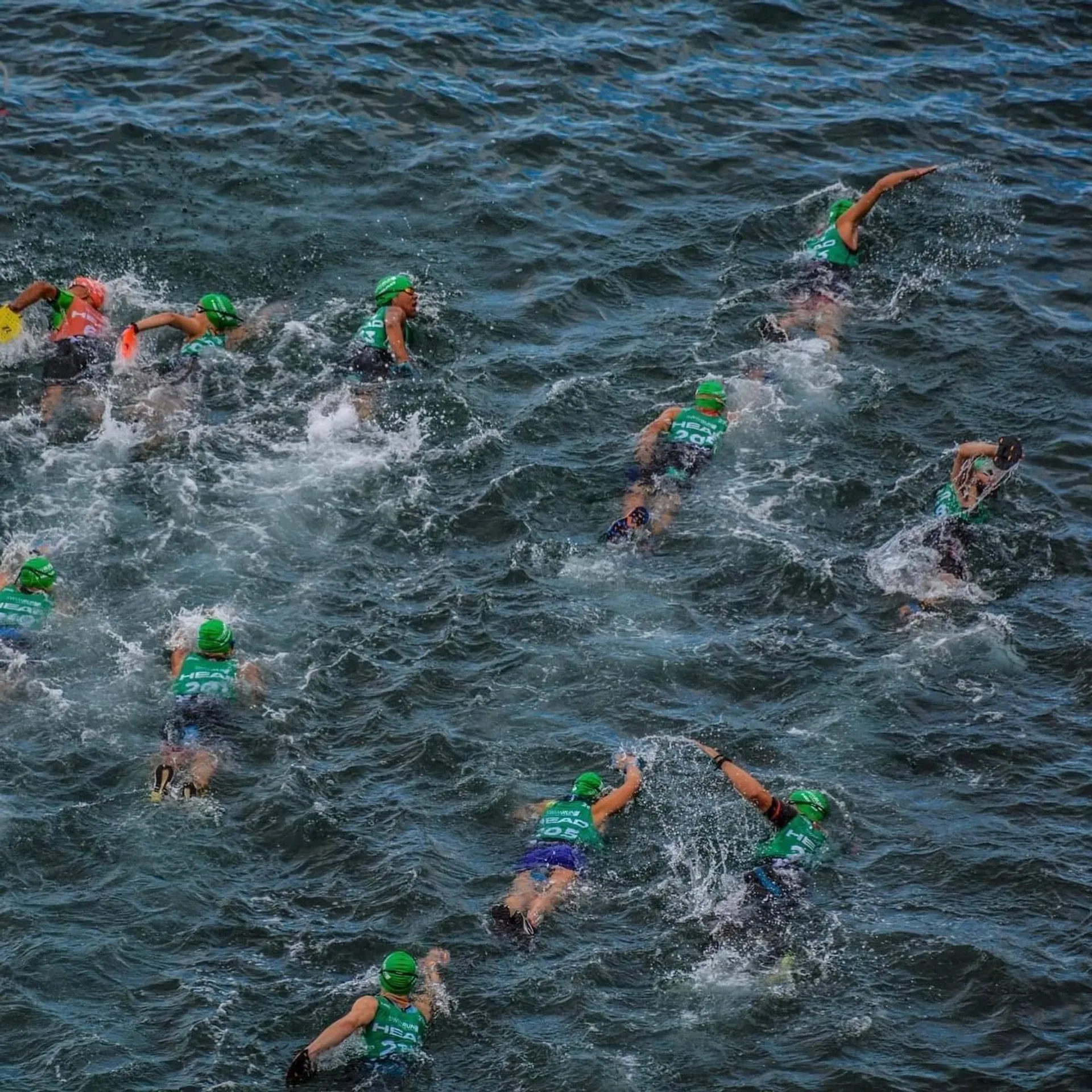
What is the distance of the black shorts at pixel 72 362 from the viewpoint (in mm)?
22328

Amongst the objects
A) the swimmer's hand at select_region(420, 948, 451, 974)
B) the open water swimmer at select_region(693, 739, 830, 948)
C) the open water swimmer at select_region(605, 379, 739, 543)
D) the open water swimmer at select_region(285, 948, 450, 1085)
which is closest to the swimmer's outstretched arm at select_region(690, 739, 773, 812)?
the open water swimmer at select_region(693, 739, 830, 948)

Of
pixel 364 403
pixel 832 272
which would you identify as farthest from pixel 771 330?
pixel 364 403

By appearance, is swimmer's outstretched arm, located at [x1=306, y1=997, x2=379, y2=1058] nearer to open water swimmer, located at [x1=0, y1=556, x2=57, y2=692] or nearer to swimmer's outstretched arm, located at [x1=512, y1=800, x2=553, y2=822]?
swimmer's outstretched arm, located at [x1=512, y1=800, x2=553, y2=822]

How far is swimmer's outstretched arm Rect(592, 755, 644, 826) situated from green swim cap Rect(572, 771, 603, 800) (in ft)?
0.31

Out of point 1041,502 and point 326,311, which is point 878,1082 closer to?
point 1041,502

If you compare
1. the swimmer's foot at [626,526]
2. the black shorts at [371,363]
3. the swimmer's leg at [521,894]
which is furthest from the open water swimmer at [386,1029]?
the black shorts at [371,363]

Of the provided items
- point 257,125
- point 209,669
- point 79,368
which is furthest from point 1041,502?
point 257,125

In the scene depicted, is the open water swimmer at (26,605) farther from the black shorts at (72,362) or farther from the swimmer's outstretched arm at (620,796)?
the swimmer's outstretched arm at (620,796)

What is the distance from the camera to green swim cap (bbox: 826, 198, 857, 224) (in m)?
25.3

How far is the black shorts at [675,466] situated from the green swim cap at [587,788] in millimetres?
5523

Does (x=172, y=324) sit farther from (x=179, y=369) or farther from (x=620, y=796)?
(x=620, y=796)

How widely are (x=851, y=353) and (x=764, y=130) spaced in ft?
22.7

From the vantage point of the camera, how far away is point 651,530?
2025 cm

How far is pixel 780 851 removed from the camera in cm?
1581
